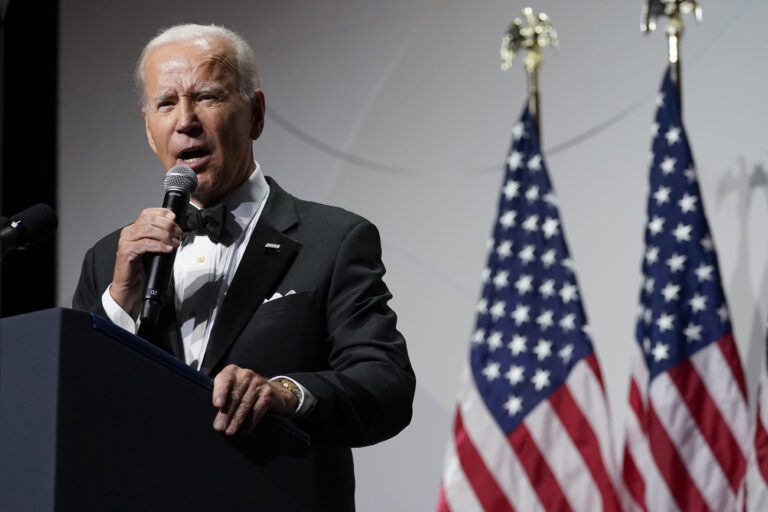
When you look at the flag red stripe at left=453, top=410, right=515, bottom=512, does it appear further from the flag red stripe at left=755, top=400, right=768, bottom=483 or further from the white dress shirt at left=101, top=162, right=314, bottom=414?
the white dress shirt at left=101, top=162, right=314, bottom=414

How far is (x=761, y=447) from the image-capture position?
301 centimetres

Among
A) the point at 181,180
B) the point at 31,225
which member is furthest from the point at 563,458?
the point at 31,225

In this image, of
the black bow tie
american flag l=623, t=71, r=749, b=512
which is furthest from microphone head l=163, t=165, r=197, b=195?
american flag l=623, t=71, r=749, b=512

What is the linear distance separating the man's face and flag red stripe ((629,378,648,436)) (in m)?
1.76

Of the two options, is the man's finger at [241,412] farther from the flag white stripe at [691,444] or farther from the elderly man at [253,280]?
the flag white stripe at [691,444]

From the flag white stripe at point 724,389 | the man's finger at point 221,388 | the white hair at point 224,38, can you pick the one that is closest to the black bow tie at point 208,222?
the white hair at point 224,38

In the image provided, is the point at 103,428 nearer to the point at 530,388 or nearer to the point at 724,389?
the point at 530,388

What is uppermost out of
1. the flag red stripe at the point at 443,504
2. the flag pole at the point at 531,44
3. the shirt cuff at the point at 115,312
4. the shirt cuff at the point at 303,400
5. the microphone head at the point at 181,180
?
the flag pole at the point at 531,44

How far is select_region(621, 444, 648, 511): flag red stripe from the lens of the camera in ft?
10.3

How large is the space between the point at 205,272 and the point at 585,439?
180 centimetres

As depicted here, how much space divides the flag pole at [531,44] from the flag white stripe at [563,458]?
3.17ft

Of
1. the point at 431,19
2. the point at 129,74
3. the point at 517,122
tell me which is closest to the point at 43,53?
the point at 129,74

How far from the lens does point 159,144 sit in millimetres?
1873

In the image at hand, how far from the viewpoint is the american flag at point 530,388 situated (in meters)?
3.21
